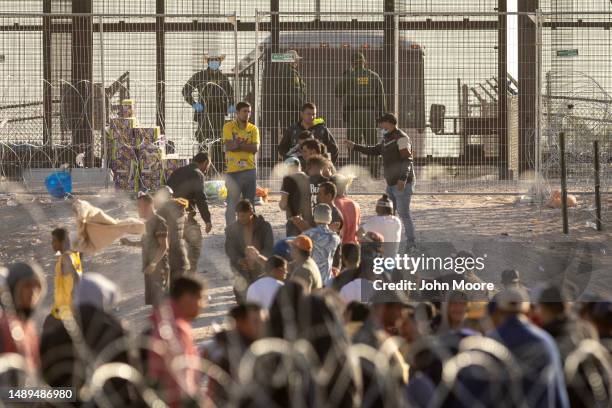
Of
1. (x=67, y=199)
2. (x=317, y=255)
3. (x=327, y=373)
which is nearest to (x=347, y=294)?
(x=317, y=255)

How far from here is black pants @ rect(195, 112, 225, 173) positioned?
16.9 m

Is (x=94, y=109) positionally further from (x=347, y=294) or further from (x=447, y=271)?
(x=347, y=294)

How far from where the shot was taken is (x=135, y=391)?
6.75 metres

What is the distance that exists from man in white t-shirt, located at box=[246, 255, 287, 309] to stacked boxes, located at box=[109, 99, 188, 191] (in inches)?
260

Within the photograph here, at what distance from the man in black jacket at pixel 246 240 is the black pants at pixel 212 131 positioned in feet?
15.7

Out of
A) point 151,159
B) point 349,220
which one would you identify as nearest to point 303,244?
point 349,220

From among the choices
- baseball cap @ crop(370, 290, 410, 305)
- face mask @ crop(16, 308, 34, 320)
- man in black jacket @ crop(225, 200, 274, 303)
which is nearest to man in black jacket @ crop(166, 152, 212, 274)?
man in black jacket @ crop(225, 200, 274, 303)

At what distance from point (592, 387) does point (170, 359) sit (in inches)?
83.1

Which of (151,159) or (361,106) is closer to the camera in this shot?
(151,159)

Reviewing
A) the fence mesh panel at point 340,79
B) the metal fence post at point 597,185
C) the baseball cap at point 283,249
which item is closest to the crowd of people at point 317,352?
the baseball cap at point 283,249

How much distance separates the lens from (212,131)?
16891 millimetres

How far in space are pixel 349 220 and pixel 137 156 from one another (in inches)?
194

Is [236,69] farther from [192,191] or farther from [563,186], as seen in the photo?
[563,186]

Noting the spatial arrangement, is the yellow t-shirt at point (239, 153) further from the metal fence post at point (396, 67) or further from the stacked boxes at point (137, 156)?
the metal fence post at point (396, 67)
